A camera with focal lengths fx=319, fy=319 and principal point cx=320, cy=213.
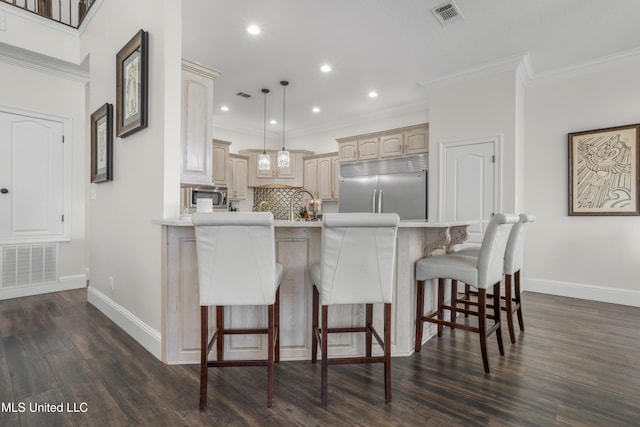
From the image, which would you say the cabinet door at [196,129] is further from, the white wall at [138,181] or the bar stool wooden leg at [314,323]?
the bar stool wooden leg at [314,323]

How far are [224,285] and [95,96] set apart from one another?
9.99 ft

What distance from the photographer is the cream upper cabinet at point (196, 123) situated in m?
2.70

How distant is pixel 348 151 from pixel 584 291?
12.7ft

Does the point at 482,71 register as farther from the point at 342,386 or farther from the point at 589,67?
the point at 342,386

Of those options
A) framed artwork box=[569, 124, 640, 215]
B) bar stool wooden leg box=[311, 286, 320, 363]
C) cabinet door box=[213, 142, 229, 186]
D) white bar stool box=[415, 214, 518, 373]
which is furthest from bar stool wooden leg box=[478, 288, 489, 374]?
cabinet door box=[213, 142, 229, 186]

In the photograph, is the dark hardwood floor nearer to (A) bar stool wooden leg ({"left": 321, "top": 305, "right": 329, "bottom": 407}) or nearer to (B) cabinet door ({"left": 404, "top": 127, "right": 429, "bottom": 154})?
(A) bar stool wooden leg ({"left": 321, "top": 305, "right": 329, "bottom": 407})

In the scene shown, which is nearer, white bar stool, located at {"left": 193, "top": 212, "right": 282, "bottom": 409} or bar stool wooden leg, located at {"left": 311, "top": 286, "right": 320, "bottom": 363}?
white bar stool, located at {"left": 193, "top": 212, "right": 282, "bottom": 409}

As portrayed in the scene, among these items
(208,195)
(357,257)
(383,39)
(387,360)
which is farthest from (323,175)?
(387,360)

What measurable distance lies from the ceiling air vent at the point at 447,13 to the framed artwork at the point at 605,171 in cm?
223

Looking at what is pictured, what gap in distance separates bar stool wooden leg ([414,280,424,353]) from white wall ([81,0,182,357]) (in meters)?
1.83

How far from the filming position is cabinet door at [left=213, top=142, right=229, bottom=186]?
19.1ft

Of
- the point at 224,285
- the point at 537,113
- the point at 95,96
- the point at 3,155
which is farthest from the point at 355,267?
the point at 3,155

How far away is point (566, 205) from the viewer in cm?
400

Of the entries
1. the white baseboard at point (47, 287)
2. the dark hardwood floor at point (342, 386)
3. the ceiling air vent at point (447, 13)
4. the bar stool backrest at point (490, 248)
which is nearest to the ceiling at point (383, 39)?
the ceiling air vent at point (447, 13)
